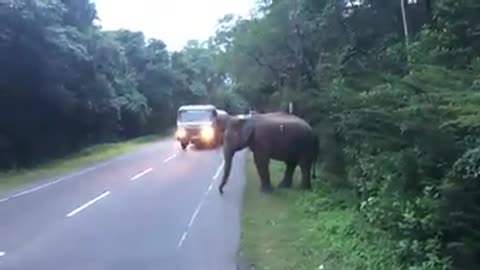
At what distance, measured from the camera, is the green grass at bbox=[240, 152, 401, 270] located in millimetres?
10398

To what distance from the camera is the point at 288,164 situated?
71.1ft

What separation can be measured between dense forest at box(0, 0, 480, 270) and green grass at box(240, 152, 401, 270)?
0.35 meters

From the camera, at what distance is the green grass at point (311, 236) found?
1040 centimetres

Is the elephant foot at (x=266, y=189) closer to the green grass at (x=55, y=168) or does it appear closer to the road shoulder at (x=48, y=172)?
the road shoulder at (x=48, y=172)

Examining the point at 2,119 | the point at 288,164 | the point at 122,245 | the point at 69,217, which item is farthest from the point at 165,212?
the point at 2,119

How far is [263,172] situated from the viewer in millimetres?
20781

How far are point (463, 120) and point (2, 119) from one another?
26962 millimetres

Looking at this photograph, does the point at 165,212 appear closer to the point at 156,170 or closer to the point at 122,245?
the point at 122,245

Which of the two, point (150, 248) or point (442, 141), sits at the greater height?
point (442, 141)

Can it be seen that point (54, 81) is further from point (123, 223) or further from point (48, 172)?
point (123, 223)

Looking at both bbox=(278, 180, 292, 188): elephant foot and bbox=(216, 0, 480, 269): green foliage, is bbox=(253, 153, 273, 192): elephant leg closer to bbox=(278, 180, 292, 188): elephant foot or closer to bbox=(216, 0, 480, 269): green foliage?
bbox=(278, 180, 292, 188): elephant foot

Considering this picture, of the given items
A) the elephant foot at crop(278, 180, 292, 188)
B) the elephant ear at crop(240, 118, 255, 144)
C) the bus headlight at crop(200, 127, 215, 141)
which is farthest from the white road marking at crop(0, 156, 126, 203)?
the bus headlight at crop(200, 127, 215, 141)

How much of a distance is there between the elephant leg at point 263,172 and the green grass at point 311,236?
1675 millimetres

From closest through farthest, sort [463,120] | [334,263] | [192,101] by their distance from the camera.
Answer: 1. [463,120]
2. [334,263]
3. [192,101]
